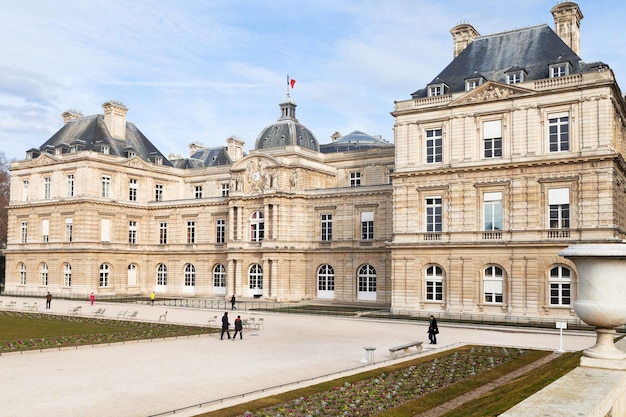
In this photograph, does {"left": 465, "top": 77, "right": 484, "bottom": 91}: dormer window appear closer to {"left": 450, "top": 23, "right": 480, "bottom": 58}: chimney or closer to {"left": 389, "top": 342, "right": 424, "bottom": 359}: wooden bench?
{"left": 450, "top": 23, "right": 480, "bottom": 58}: chimney

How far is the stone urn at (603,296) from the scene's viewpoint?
485 inches

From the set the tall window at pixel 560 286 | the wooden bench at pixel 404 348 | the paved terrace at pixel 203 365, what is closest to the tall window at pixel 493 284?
the tall window at pixel 560 286

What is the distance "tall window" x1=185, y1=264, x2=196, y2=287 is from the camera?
2630 inches

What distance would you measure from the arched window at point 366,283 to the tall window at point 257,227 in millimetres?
10748

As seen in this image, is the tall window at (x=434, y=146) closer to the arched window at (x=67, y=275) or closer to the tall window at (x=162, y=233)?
the tall window at (x=162, y=233)

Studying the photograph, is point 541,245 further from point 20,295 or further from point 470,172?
point 20,295

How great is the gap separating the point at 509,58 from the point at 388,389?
32133mm

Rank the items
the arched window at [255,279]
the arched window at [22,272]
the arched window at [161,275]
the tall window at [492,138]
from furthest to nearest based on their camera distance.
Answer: the arched window at [22,272] < the arched window at [161,275] < the arched window at [255,279] < the tall window at [492,138]

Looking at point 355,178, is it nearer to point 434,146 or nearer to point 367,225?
point 367,225

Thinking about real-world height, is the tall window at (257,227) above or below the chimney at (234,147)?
below

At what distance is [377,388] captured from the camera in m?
19.2

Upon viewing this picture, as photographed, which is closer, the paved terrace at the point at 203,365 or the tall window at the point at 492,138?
the paved terrace at the point at 203,365

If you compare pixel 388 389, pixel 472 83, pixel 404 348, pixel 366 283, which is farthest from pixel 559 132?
pixel 388 389

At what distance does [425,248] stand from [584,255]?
3086 cm
